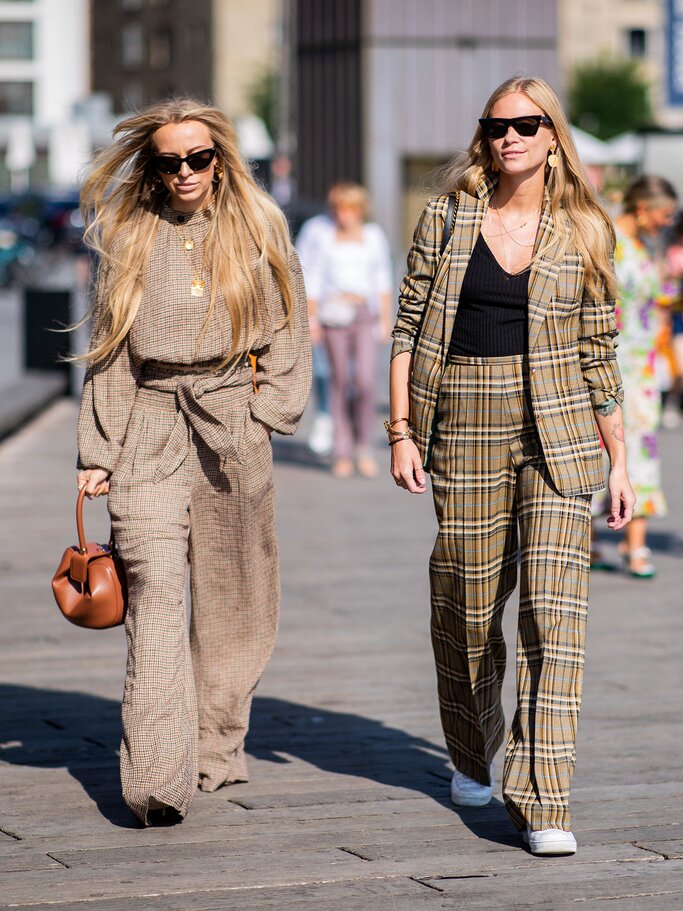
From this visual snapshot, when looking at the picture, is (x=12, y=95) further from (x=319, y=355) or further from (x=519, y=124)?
(x=519, y=124)

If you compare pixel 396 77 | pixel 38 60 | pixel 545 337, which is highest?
pixel 38 60

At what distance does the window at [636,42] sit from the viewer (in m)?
81.8

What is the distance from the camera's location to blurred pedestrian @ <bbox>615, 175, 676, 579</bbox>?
26.2 ft

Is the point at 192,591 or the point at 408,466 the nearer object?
the point at 408,466

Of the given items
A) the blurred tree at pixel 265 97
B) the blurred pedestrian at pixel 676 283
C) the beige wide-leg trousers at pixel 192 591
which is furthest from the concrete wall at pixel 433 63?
the blurred tree at pixel 265 97

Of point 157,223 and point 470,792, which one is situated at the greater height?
point 157,223

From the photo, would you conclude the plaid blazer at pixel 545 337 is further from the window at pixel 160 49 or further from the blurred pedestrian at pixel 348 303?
the window at pixel 160 49

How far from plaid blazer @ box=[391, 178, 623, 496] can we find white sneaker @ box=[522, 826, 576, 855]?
0.80 metres

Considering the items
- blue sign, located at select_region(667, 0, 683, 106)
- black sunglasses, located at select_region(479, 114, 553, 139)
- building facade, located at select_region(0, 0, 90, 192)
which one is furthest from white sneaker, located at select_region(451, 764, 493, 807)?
building facade, located at select_region(0, 0, 90, 192)

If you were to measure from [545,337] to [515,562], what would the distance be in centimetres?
59

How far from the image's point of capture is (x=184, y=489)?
4547 millimetres

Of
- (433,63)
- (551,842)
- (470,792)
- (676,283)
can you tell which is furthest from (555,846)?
(433,63)

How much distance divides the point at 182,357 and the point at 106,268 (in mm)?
316

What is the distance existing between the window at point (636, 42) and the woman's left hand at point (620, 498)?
80440mm
